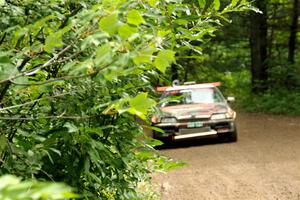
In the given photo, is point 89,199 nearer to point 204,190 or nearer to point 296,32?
point 204,190

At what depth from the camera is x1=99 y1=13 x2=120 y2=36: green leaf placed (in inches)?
61.6

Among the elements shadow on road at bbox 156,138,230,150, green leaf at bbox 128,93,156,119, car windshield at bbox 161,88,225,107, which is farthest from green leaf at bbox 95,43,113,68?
car windshield at bbox 161,88,225,107

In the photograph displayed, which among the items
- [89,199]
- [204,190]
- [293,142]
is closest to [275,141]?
[293,142]

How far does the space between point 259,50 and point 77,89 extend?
2400 centimetres

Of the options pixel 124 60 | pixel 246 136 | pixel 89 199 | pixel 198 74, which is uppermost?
pixel 124 60

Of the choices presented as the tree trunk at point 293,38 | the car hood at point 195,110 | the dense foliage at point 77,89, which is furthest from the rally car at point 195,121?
the tree trunk at point 293,38

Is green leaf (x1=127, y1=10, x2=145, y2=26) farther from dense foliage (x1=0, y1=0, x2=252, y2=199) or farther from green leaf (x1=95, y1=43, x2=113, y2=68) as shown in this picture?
green leaf (x1=95, y1=43, x2=113, y2=68)

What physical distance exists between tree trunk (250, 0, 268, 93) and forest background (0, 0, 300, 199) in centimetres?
2260

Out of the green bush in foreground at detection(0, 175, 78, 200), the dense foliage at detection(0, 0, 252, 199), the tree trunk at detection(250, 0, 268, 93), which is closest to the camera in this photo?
the green bush in foreground at detection(0, 175, 78, 200)

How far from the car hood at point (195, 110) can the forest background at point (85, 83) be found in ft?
32.1

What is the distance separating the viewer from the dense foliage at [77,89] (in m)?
1.82

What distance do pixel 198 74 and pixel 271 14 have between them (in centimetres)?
661

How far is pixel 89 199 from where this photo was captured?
2.85 m

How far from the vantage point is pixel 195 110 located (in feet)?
43.8
